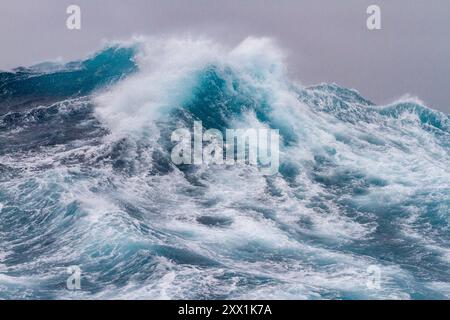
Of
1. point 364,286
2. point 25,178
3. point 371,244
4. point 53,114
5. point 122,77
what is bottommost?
point 364,286

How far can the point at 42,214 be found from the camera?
23.3 meters

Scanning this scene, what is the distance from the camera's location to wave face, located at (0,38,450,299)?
19078 millimetres

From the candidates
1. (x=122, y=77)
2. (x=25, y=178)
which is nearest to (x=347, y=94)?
(x=122, y=77)

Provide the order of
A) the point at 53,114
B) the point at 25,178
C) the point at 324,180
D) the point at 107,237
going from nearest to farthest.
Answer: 1. the point at 107,237
2. the point at 25,178
3. the point at 324,180
4. the point at 53,114

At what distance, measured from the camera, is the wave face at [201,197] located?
1908 centimetres

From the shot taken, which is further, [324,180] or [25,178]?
[324,180]

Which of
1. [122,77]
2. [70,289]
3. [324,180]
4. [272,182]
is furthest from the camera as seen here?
[122,77]

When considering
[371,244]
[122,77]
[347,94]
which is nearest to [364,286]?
[371,244]

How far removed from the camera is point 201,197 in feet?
92.8

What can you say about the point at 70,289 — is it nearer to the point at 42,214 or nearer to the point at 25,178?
the point at 42,214

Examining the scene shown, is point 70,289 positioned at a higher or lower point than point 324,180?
A: lower

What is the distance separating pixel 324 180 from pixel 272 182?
15.2 ft

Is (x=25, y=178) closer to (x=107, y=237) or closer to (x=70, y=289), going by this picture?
(x=107, y=237)

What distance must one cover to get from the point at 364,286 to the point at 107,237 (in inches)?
408
